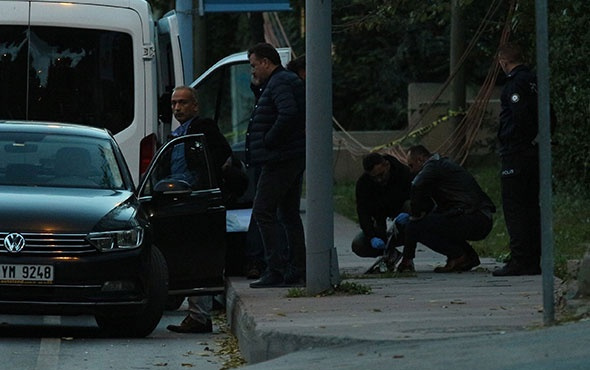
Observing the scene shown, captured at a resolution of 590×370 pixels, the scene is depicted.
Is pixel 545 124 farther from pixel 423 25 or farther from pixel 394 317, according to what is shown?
pixel 423 25

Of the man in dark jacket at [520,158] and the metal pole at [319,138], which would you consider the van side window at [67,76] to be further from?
the metal pole at [319,138]

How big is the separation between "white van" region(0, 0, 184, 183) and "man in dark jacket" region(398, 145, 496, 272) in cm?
279

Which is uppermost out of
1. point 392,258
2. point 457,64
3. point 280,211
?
point 457,64

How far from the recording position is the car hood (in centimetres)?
1120

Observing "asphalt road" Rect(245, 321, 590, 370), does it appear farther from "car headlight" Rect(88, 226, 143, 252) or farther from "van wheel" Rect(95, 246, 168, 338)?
"van wheel" Rect(95, 246, 168, 338)

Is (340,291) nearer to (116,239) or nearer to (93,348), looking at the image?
(116,239)

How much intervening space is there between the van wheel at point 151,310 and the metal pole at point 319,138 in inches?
39.7

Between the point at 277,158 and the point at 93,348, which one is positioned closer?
the point at 93,348

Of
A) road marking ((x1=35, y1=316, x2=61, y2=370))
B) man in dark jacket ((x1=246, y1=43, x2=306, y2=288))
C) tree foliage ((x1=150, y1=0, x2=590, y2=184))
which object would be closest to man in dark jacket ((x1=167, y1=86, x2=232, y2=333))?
man in dark jacket ((x1=246, y1=43, x2=306, y2=288))

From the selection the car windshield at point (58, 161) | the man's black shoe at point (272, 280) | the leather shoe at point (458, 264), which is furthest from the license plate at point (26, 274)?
the leather shoe at point (458, 264)

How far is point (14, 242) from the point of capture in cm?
1109

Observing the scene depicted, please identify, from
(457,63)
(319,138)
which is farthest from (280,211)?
(457,63)

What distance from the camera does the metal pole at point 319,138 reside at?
11.9 meters

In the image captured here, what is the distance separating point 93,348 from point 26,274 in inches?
25.0
